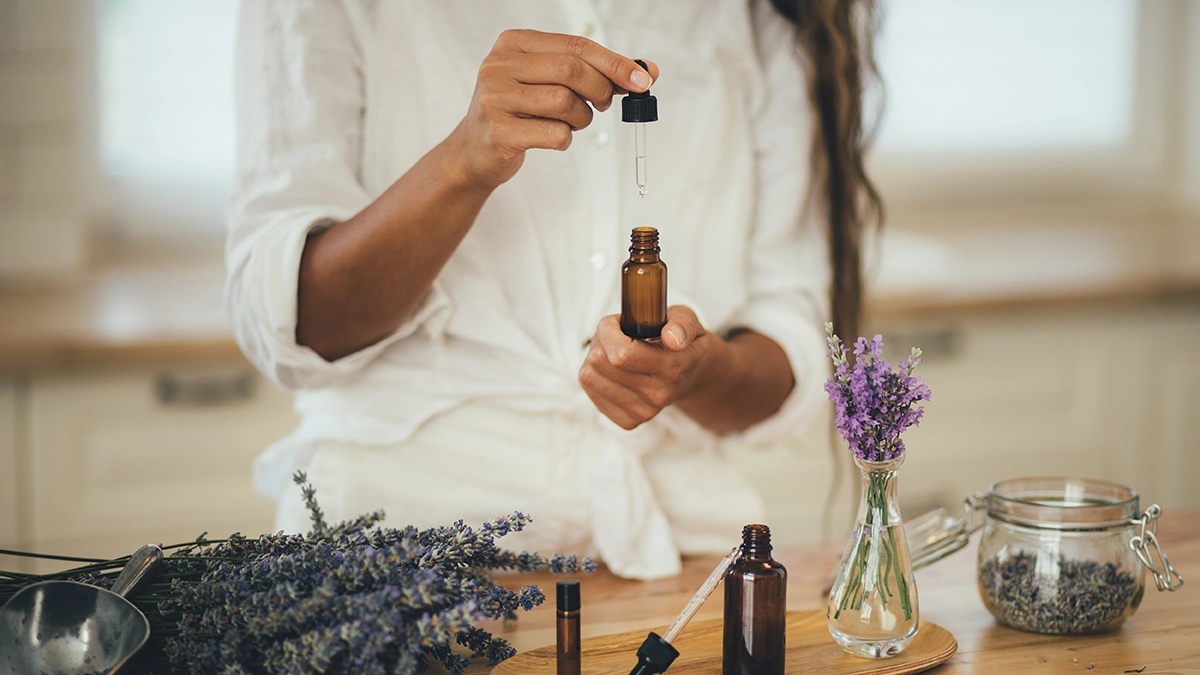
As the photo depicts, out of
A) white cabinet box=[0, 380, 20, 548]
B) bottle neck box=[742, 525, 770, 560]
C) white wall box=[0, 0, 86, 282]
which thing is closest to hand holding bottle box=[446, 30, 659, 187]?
bottle neck box=[742, 525, 770, 560]

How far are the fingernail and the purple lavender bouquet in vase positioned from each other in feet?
0.72

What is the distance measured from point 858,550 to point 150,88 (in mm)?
1989

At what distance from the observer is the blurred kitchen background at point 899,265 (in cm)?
183

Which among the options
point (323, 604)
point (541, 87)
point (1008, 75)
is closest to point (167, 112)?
point (541, 87)

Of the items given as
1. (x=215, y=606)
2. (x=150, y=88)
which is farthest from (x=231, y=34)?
(x=215, y=606)

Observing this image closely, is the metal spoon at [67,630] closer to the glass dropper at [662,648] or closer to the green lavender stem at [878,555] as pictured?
the glass dropper at [662,648]

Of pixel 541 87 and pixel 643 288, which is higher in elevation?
pixel 541 87

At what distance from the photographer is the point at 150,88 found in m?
2.28

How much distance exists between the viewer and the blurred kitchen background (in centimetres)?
183

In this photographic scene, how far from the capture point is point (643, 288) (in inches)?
32.5

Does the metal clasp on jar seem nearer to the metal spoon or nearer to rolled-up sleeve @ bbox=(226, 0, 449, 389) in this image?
rolled-up sleeve @ bbox=(226, 0, 449, 389)

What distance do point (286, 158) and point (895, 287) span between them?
1566 millimetres

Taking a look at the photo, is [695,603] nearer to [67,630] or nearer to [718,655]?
[718,655]

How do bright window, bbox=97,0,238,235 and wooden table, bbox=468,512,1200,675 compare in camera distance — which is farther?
bright window, bbox=97,0,238,235
